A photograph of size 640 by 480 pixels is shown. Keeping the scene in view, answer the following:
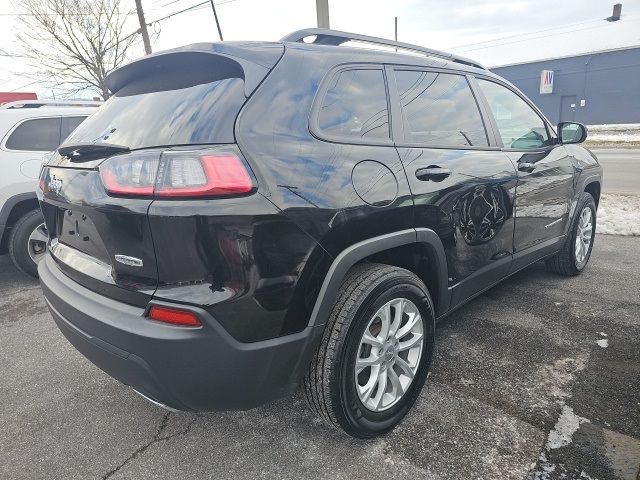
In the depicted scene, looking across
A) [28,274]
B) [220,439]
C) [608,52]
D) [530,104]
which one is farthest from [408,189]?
[608,52]

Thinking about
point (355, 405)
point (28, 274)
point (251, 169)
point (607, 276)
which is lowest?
point (607, 276)

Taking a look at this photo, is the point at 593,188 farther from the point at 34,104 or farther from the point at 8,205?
the point at 34,104

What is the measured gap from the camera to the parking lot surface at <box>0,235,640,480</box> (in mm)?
2033

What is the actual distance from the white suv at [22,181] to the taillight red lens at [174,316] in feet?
12.2

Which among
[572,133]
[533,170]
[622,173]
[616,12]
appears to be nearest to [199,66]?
[533,170]

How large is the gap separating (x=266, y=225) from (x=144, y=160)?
54 cm

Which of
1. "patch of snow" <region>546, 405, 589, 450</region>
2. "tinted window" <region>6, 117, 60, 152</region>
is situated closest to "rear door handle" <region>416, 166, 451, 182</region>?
"patch of snow" <region>546, 405, 589, 450</region>

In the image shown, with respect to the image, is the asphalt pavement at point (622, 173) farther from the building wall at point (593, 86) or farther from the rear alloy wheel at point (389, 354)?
the building wall at point (593, 86)

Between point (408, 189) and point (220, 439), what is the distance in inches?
61.0

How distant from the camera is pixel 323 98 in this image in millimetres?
2006

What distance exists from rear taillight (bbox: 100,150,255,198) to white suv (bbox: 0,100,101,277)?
364 cm

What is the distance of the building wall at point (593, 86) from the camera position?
32.8 m

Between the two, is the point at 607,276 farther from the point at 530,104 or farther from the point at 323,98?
the point at 323,98

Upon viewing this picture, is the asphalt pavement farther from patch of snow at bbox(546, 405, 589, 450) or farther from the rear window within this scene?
the rear window
